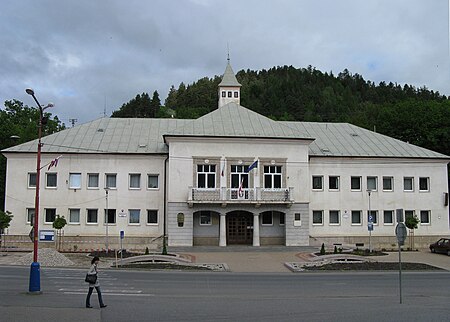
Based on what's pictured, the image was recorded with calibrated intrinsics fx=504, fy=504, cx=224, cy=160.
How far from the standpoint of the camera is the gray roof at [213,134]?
45.0 m

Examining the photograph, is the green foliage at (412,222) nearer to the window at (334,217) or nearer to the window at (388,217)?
the window at (388,217)

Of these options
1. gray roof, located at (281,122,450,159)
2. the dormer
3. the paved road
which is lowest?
the paved road

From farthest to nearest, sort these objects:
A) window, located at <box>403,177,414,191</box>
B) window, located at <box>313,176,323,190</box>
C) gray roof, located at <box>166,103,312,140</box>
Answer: window, located at <box>403,177,414,191</box>
window, located at <box>313,176,323,190</box>
gray roof, located at <box>166,103,312,140</box>

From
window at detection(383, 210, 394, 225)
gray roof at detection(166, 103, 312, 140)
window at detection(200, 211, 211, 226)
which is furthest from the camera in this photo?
window at detection(383, 210, 394, 225)

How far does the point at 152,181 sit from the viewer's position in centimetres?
4597

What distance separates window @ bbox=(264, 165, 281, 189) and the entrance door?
3.52 metres

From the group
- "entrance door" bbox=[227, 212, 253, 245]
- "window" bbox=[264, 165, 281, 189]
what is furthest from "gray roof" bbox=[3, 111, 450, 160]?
"entrance door" bbox=[227, 212, 253, 245]

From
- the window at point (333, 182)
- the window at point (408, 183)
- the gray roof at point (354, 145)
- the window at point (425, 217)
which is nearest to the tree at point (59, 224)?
the gray roof at point (354, 145)

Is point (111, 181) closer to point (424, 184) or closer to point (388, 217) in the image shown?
point (388, 217)

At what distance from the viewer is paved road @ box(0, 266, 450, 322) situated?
48.3ft

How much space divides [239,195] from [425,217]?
19.0 metres

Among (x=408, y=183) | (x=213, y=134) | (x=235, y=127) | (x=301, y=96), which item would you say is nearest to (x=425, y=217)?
(x=408, y=183)

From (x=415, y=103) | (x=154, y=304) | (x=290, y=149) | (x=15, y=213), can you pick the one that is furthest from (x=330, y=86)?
(x=154, y=304)

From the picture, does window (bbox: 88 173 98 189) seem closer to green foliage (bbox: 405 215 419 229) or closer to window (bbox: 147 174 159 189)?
window (bbox: 147 174 159 189)
